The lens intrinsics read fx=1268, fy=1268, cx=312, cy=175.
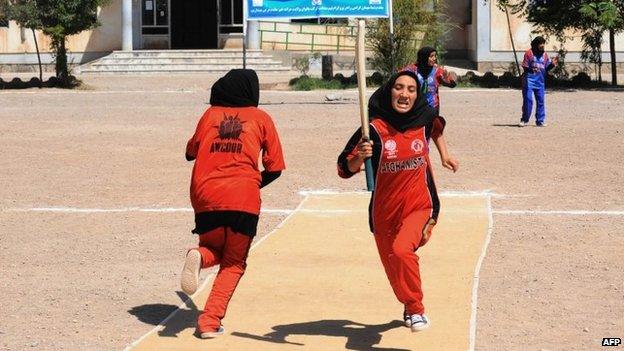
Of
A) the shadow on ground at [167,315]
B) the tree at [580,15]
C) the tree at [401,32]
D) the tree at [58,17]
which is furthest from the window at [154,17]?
the shadow on ground at [167,315]

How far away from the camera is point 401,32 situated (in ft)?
109

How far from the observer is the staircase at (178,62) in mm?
39812

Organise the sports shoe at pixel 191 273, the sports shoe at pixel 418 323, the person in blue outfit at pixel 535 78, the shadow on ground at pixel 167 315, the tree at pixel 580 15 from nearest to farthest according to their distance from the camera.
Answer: the sports shoe at pixel 418 323
the sports shoe at pixel 191 273
the shadow on ground at pixel 167 315
the person in blue outfit at pixel 535 78
the tree at pixel 580 15

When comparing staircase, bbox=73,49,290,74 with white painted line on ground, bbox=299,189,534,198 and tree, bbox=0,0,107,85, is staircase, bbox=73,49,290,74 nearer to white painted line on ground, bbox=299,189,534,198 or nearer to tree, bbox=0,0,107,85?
tree, bbox=0,0,107,85

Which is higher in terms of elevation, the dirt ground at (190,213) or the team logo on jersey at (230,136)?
the team logo on jersey at (230,136)

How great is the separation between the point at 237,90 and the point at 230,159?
438 mm

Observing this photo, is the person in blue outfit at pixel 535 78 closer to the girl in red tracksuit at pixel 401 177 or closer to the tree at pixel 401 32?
the tree at pixel 401 32

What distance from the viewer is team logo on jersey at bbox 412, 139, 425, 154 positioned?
301 inches

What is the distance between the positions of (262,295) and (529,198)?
5.62 meters

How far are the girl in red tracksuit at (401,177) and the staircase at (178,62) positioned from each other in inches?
1245

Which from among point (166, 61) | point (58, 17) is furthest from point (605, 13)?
point (166, 61)

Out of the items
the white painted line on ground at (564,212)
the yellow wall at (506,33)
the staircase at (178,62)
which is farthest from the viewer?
the yellow wall at (506,33)

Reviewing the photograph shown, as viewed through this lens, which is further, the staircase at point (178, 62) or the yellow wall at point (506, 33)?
the yellow wall at point (506, 33)

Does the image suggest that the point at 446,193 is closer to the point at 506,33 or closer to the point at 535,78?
the point at 535,78
